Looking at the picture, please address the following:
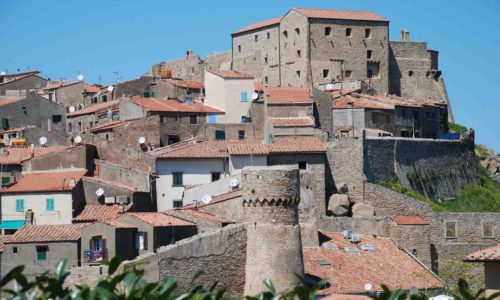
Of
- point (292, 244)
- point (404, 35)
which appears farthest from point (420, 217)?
point (404, 35)

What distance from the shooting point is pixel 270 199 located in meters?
41.5

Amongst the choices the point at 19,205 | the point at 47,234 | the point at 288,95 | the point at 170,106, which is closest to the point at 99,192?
the point at 19,205

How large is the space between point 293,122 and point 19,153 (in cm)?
1263

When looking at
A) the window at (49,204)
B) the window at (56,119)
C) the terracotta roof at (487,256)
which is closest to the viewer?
the terracotta roof at (487,256)

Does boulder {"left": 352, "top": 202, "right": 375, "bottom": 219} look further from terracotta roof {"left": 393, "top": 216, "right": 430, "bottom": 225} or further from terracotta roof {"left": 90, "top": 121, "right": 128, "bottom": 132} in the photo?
terracotta roof {"left": 90, "top": 121, "right": 128, "bottom": 132}

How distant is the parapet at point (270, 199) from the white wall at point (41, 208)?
503 inches

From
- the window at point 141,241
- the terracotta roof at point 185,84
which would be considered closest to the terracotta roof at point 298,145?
the window at point 141,241

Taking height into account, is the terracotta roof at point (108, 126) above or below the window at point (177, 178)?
above

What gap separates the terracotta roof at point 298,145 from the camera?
56.4 metres

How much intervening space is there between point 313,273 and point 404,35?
4608 centimetres

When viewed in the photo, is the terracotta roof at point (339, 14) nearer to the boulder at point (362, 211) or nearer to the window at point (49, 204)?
the boulder at point (362, 211)

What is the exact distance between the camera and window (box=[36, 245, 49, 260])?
46.2 metres

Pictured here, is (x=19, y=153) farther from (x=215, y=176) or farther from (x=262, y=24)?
(x=262, y=24)

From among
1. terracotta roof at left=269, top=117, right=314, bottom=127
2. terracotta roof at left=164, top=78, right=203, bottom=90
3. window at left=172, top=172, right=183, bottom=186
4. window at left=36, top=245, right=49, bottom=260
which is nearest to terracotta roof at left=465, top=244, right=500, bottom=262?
window at left=36, top=245, right=49, bottom=260
